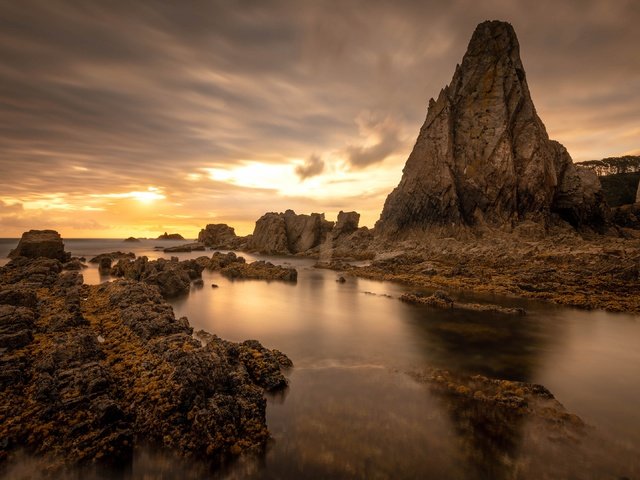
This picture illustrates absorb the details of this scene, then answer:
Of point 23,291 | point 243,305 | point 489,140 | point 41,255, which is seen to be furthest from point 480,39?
point 41,255

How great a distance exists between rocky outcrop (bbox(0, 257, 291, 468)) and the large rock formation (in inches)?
2539

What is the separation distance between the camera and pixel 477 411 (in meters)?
12.5

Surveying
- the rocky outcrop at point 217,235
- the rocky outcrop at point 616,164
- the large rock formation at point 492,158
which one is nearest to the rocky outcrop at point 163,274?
the large rock formation at point 492,158

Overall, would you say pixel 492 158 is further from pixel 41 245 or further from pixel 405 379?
pixel 41 245

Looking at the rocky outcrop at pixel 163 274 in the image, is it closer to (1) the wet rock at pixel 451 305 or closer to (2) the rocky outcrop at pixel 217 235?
(1) the wet rock at pixel 451 305

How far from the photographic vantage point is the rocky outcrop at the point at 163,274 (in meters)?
37.5

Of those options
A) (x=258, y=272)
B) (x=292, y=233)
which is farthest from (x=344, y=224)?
(x=258, y=272)

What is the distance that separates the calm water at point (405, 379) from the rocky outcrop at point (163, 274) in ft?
14.3

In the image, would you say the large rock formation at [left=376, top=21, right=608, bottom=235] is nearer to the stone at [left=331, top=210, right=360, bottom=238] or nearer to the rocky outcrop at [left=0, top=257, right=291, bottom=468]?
the stone at [left=331, top=210, right=360, bottom=238]

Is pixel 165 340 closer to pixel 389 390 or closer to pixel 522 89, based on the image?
pixel 389 390

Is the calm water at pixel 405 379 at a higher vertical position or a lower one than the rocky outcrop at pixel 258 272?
lower

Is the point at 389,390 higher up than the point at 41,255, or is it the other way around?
the point at 41,255

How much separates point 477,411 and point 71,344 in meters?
16.6

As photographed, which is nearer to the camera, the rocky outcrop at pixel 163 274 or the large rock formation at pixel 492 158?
the rocky outcrop at pixel 163 274
